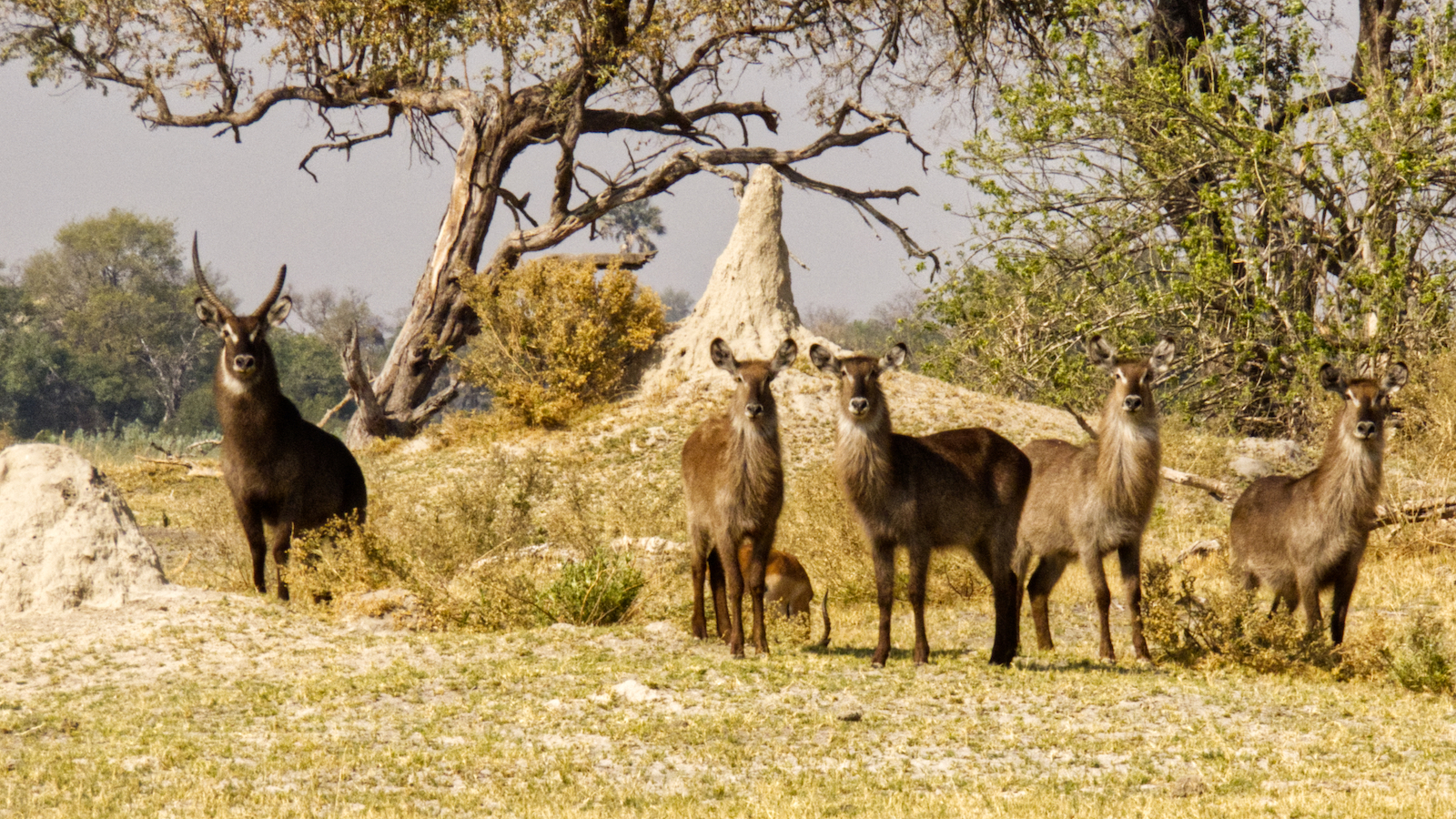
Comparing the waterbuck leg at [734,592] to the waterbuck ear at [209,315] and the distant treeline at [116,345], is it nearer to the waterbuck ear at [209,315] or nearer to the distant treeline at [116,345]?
the waterbuck ear at [209,315]

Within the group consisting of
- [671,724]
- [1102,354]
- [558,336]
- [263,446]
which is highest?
[558,336]

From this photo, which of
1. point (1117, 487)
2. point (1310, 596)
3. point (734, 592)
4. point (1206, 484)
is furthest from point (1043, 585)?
point (1206, 484)

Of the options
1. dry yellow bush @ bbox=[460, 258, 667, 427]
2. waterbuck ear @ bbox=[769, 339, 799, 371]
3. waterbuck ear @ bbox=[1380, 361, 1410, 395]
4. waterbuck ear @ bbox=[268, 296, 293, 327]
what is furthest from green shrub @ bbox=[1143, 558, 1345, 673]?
dry yellow bush @ bbox=[460, 258, 667, 427]

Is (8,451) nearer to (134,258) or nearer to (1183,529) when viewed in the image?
(1183,529)

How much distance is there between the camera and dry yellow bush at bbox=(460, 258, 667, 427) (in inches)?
887

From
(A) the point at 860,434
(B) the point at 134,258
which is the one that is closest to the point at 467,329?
(A) the point at 860,434

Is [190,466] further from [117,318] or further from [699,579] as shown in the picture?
[117,318]

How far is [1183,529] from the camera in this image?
15609 mm

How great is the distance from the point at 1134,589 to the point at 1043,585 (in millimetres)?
963

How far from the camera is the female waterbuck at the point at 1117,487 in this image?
8.19 metres

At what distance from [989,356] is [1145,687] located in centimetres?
1405

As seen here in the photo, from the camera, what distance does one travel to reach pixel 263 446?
9.51 m

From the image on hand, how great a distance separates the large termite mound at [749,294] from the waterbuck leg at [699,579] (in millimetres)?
13275

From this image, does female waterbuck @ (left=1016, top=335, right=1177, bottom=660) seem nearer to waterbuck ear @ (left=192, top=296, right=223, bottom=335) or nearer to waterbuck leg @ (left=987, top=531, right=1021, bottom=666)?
waterbuck leg @ (left=987, top=531, right=1021, bottom=666)
